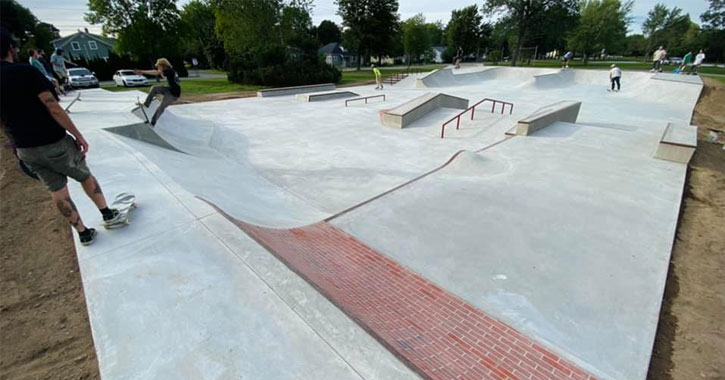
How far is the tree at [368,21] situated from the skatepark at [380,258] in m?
39.5

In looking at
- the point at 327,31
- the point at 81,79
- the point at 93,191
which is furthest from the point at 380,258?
the point at 327,31

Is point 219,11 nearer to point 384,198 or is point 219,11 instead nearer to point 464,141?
point 464,141

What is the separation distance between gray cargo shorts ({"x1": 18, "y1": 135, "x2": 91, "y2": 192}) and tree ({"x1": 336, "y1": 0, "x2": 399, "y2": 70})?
44.6m

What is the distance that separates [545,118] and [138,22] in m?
34.7

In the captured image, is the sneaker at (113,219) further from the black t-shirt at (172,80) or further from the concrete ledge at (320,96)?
the concrete ledge at (320,96)

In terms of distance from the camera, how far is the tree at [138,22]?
1083 inches

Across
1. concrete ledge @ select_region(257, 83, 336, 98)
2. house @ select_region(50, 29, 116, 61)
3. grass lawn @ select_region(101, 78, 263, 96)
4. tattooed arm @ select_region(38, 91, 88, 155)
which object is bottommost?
concrete ledge @ select_region(257, 83, 336, 98)

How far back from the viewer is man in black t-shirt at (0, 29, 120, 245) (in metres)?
2.26

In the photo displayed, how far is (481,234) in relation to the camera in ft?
13.7

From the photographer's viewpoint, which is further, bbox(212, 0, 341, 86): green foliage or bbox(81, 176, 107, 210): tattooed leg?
bbox(212, 0, 341, 86): green foliage

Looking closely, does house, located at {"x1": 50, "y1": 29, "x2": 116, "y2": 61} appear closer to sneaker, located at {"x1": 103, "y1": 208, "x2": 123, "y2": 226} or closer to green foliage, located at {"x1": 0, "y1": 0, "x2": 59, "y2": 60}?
green foliage, located at {"x1": 0, "y1": 0, "x2": 59, "y2": 60}

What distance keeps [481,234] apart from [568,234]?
1204 millimetres

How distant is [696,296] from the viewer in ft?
10.9

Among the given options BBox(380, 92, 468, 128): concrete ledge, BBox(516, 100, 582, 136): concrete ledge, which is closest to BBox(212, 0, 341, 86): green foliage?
BBox(380, 92, 468, 128): concrete ledge
